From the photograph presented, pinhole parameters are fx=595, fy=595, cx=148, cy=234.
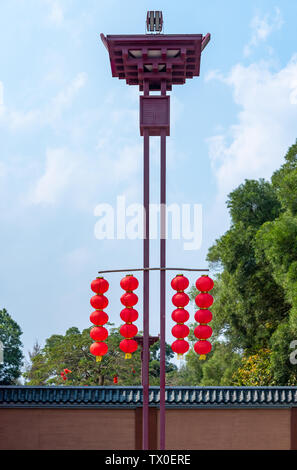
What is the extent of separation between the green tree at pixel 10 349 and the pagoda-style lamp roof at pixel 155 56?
13587 millimetres

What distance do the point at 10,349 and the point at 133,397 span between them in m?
10.2

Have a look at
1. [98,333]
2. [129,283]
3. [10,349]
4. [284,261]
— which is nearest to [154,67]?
[129,283]

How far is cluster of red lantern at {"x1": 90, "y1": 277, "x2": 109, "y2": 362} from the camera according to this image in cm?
567

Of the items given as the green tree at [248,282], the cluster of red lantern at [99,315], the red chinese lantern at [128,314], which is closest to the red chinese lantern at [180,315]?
the red chinese lantern at [128,314]

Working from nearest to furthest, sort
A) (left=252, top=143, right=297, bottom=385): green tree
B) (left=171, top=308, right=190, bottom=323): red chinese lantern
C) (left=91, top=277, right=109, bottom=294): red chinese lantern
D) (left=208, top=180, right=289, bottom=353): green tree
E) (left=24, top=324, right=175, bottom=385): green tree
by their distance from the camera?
(left=171, top=308, right=190, bottom=323): red chinese lantern, (left=91, top=277, right=109, bottom=294): red chinese lantern, (left=252, top=143, right=297, bottom=385): green tree, (left=208, top=180, right=289, bottom=353): green tree, (left=24, top=324, right=175, bottom=385): green tree

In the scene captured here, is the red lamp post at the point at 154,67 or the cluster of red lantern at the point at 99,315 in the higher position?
the red lamp post at the point at 154,67

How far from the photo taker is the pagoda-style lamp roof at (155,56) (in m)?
5.69

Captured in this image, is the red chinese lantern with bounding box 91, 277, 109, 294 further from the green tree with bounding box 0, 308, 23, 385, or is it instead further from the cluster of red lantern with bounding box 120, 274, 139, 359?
the green tree with bounding box 0, 308, 23, 385

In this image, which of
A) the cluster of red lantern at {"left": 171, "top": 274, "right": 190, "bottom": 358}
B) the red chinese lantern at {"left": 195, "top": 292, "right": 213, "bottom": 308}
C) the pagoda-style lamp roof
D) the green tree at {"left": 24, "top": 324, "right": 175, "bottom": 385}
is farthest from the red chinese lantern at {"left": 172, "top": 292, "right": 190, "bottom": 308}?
the green tree at {"left": 24, "top": 324, "right": 175, "bottom": 385}

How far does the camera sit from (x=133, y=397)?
8852mm

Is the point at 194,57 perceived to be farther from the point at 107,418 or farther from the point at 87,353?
the point at 87,353

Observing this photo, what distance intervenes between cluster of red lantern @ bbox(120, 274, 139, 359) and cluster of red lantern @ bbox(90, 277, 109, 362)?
0.18m

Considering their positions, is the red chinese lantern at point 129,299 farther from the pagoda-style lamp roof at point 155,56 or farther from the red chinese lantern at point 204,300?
the pagoda-style lamp roof at point 155,56
